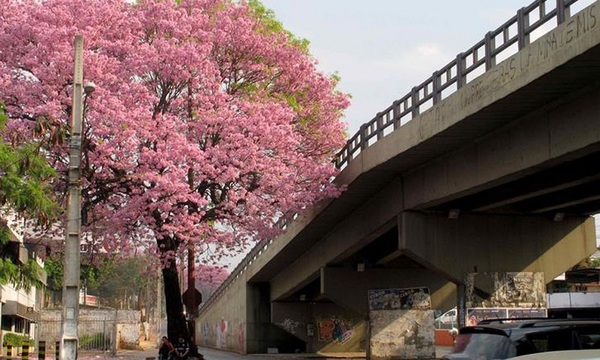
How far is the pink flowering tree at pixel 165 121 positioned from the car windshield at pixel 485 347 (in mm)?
16860

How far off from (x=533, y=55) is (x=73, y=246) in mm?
10669

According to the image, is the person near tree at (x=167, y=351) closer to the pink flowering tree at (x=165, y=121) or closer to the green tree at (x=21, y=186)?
the pink flowering tree at (x=165, y=121)

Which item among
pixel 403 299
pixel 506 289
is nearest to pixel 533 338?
pixel 506 289

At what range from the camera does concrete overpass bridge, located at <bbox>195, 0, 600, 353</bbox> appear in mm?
16906

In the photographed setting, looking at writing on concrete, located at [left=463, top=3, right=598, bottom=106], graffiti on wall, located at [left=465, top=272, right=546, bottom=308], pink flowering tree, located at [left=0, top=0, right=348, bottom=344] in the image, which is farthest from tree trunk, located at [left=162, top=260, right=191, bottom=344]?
writing on concrete, located at [left=463, top=3, right=598, bottom=106]

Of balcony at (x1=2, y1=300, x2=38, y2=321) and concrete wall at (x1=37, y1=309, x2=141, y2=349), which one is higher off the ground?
balcony at (x1=2, y1=300, x2=38, y2=321)

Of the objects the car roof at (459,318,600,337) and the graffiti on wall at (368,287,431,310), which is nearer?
the car roof at (459,318,600,337)

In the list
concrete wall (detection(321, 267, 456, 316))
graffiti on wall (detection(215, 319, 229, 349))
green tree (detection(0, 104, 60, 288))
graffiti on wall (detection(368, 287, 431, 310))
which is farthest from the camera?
graffiti on wall (detection(215, 319, 229, 349))

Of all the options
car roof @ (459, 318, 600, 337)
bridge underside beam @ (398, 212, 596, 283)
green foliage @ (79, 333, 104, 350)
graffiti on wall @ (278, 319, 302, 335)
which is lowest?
green foliage @ (79, 333, 104, 350)

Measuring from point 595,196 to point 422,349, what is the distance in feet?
48.1

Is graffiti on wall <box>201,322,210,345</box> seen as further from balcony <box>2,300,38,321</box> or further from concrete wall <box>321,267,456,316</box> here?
concrete wall <box>321,267,456,316</box>

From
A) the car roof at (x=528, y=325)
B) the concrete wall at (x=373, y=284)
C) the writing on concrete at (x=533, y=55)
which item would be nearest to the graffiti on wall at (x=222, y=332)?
the concrete wall at (x=373, y=284)

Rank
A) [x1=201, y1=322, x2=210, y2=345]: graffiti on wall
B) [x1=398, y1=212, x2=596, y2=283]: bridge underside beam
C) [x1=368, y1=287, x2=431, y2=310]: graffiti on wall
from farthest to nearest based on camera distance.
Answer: [x1=201, y1=322, x2=210, y2=345]: graffiti on wall
[x1=368, y1=287, x2=431, y2=310]: graffiti on wall
[x1=398, y1=212, x2=596, y2=283]: bridge underside beam

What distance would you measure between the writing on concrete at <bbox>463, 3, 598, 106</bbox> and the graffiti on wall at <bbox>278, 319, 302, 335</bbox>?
30.0m
